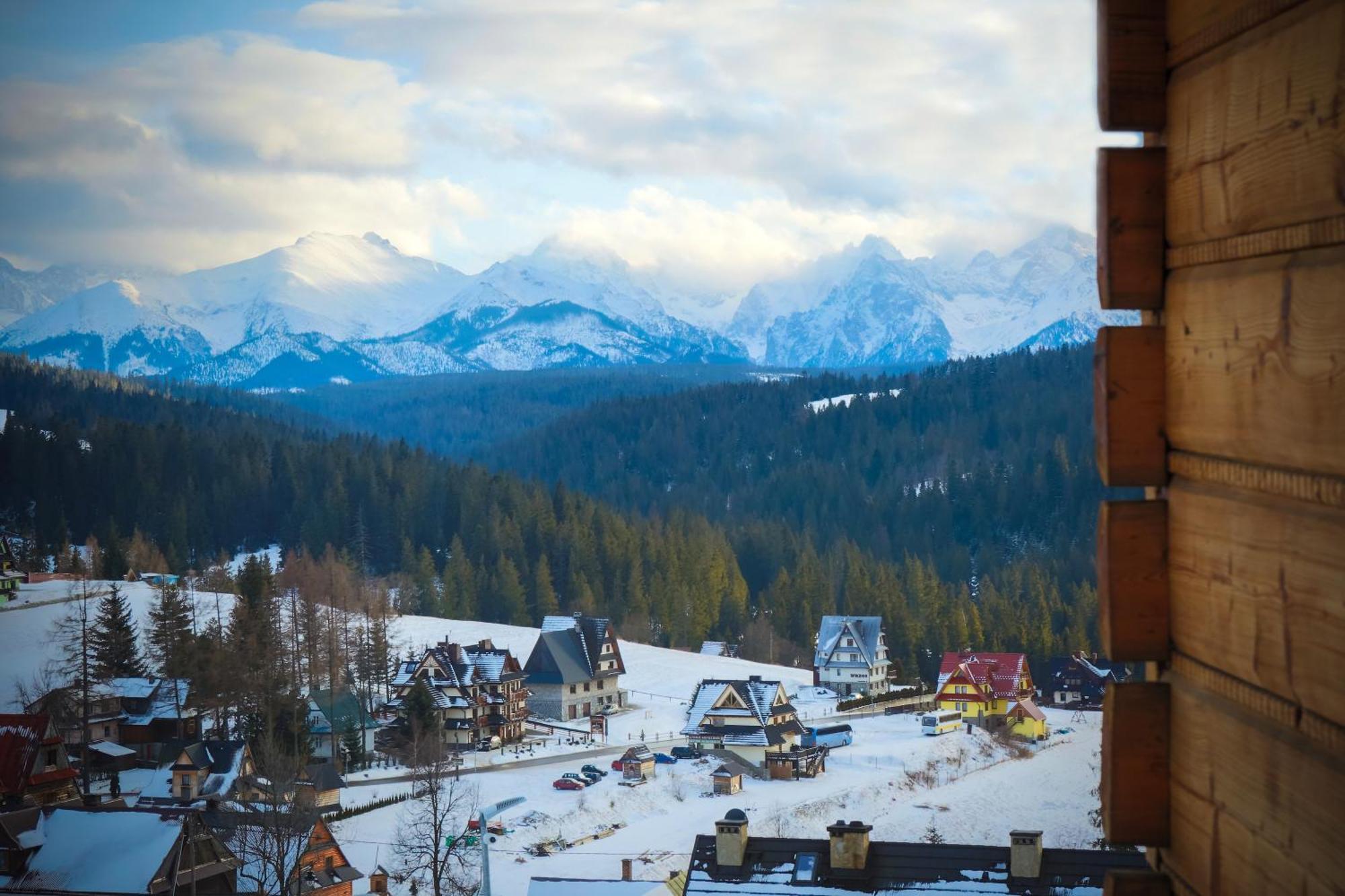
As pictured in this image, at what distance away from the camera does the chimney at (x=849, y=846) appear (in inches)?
604

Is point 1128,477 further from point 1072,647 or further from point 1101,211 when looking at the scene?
point 1072,647

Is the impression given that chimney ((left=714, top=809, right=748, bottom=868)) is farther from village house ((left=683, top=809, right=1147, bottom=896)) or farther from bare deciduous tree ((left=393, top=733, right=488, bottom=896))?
bare deciduous tree ((left=393, top=733, right=488, bottom=896))

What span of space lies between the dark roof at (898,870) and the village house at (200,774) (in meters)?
19.9

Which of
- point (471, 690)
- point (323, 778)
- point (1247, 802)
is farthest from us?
point (471, 690)

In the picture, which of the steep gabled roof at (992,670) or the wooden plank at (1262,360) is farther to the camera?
the steep gabled roof at (992,670)

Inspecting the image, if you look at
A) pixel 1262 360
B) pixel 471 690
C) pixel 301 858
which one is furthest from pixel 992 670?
pixel 1262 360

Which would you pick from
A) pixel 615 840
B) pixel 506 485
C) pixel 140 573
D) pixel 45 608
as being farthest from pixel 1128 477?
pixel 506 485

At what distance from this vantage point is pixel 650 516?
107312 mm

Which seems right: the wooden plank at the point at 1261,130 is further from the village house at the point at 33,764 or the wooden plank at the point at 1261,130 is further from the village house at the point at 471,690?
the village house at the point at 471,690

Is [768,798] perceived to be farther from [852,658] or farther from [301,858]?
[852,658]

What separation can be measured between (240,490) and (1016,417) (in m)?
86.5

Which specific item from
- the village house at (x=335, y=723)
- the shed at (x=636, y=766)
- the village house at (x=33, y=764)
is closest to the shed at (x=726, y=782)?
the shed at (x=636, y=766)

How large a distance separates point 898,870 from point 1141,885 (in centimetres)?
1280

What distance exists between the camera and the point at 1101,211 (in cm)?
365
